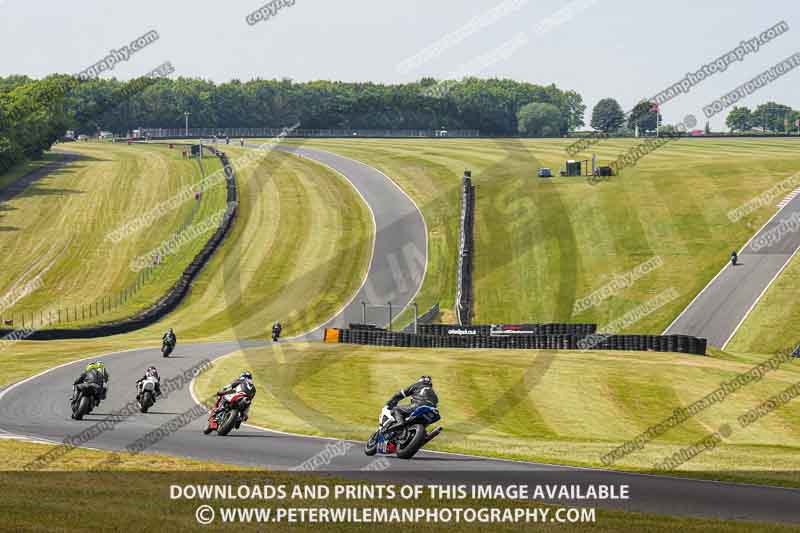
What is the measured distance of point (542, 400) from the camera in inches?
1517

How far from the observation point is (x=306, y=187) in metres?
114

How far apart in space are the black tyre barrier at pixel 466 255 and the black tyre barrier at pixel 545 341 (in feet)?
47.9

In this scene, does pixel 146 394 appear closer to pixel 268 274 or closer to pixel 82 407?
pixel 82 407

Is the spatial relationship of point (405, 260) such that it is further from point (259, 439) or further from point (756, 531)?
point (756, 531)

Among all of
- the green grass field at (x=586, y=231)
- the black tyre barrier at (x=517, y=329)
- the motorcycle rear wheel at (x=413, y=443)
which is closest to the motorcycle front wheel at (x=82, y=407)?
the motorcycle rear wheel at (x=413, y=443)

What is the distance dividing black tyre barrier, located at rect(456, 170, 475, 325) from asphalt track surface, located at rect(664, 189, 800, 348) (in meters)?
13.6

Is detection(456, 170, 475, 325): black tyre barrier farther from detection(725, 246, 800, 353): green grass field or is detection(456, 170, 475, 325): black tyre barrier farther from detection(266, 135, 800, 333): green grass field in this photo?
detection(725, 246, 800, 353): green grass field

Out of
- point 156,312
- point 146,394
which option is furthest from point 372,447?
point 156,312

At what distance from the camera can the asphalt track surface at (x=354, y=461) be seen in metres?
17.6

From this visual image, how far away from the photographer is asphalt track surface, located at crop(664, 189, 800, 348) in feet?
207

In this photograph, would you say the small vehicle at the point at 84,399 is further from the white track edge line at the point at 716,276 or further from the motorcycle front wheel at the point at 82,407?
the white track edge line at the point at 716,276

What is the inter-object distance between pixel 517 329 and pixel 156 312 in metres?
24.6

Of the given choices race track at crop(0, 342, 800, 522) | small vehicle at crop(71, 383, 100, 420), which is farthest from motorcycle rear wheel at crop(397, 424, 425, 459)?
small vehicle at crop(71, 383, 100, 420)

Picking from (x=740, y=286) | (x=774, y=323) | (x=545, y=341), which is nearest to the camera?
(x=545, y=341)
